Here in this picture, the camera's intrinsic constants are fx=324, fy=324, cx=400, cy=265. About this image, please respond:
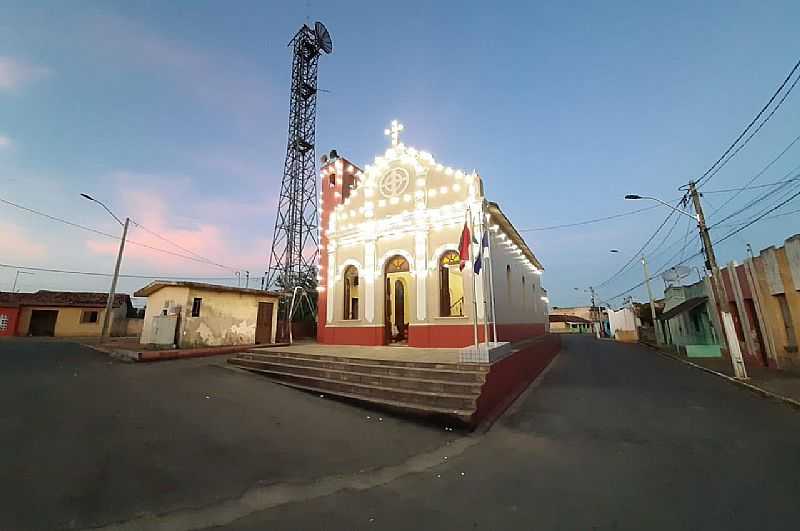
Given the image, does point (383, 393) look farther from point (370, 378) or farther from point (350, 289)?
point (350, 289)

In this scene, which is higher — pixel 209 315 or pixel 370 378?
pixel 209 315

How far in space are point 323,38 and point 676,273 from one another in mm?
36081

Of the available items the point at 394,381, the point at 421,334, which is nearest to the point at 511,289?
the point at 421,334

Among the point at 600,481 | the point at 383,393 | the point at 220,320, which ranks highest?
the point at 220,320

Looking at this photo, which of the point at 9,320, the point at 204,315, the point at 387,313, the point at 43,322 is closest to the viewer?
the point at 387,313

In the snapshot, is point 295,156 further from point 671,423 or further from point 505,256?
point 671,423

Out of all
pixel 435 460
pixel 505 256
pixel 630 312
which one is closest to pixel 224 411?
pixel 435 460

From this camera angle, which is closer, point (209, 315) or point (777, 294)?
point (777, 294)

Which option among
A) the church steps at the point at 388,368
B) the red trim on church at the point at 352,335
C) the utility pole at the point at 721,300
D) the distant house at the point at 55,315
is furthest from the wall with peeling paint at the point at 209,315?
the utility pole at the point at 721,300

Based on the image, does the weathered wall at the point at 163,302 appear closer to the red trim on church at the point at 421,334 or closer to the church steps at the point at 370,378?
the red trim on church at the point at 421,334

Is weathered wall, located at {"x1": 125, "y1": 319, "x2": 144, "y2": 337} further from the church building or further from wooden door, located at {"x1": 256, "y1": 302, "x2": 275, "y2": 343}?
the church building

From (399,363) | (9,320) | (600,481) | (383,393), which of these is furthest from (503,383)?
(9,320)

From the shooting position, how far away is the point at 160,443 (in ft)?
16.0

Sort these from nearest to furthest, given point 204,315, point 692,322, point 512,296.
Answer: point 204,315, point 512,296, point 692,322
